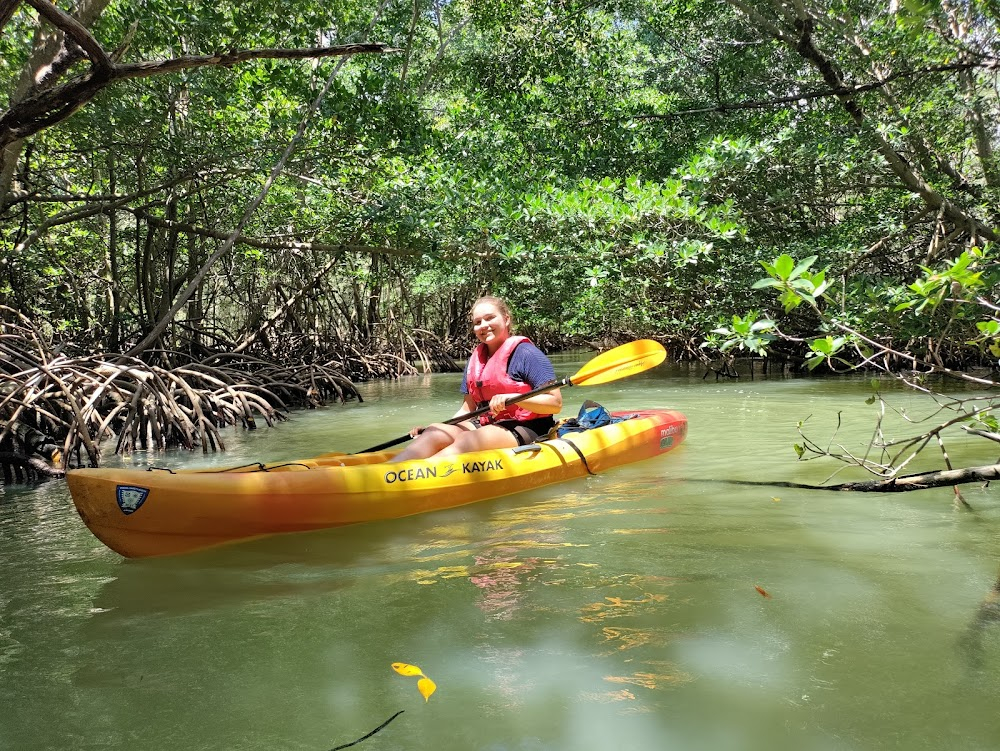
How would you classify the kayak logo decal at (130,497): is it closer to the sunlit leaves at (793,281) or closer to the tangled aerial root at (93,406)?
the tangled aerial root at (93,406)

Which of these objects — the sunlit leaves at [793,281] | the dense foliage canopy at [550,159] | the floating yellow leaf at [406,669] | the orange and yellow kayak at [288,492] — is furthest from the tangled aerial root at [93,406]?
the sunlit leaves at [793,281]

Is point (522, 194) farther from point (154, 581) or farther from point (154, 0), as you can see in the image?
point (154, 581)

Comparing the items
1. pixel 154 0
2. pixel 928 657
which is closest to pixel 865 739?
pixel 928 657

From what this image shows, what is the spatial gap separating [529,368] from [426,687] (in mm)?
2404

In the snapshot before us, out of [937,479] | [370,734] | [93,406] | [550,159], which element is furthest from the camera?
[550,159]

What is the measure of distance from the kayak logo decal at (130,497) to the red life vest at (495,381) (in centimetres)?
184

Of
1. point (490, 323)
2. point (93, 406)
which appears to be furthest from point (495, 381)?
point (93, 406)

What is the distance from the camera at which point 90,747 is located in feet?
5.36

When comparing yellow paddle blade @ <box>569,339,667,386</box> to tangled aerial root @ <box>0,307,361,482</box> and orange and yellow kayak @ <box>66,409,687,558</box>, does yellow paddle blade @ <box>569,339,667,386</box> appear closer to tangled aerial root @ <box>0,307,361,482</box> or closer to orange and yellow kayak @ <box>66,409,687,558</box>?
orange and yellow kayak @ <box>66,409,687,558</box>

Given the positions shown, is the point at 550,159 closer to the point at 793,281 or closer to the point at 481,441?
the point at 481,441

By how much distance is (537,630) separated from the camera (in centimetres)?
217

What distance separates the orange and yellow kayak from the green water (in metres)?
0.10

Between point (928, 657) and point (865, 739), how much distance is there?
46 cm

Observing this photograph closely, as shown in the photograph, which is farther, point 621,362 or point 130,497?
point 621,362
